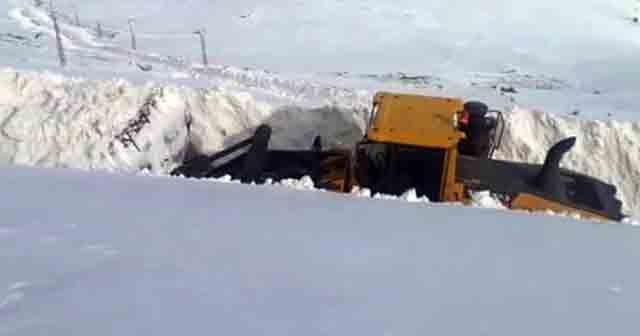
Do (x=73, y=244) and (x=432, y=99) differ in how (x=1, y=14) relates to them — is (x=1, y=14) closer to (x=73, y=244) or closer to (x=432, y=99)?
(x=432, y=99)

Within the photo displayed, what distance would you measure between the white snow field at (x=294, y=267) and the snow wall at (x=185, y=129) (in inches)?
163

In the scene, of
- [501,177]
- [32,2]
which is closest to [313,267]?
[501,177]

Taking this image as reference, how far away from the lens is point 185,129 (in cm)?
932

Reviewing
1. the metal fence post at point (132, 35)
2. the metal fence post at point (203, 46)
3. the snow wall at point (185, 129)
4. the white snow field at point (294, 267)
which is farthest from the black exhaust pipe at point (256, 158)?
the metal fence post at point (132, 35)

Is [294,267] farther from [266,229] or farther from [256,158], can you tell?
[256,158]

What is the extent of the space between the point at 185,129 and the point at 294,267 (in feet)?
20.3

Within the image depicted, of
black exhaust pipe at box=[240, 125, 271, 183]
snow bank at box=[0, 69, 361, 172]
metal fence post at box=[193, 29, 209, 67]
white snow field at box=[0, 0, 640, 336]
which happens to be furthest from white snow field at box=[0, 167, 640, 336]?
metal fence post at box=[193, 29, 209, 67]

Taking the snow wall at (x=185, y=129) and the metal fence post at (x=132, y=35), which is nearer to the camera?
the snow wall at (x=185, y=129)

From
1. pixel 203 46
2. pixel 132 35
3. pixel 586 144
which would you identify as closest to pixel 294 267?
pixel 586 144

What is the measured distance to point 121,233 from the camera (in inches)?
150

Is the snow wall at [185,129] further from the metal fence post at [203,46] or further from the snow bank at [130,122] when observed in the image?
the metal fence post at [203,46]

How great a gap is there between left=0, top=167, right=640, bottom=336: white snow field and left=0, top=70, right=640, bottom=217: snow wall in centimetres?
414

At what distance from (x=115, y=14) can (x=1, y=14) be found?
3.41 meters

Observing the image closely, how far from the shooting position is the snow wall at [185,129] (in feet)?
29.6
